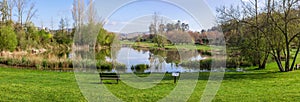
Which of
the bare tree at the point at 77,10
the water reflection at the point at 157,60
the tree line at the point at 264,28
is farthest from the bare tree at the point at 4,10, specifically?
the tree line at the point at 264,28

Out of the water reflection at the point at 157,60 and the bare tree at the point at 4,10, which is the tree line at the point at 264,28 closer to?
the water reflection at the point at 157,60

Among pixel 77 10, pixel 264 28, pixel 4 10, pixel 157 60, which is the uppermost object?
pixel 77 10

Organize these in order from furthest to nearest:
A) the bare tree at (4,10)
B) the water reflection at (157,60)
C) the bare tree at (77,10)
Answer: the bare tree at (77,10), the bare tree at (4,10), the water reflection at (157,60)

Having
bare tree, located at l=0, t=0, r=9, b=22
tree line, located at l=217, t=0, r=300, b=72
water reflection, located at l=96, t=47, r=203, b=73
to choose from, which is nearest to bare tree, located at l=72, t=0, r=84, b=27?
bare tree, located at l=0, t=0, r=9, b=22

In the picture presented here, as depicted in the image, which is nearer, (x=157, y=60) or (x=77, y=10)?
(x=157, y=60)

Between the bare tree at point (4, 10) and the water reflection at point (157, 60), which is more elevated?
the bare tree at point (4, 10)

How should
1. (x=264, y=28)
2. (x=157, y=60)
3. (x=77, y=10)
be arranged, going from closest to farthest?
(x=264, y=28), (x=157, y=60), (x=77, y=10)

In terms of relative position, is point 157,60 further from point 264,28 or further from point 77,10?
point 77,10

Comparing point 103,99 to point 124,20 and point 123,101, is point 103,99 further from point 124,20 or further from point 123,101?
point 124,20

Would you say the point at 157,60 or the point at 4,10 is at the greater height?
the point at 4,10

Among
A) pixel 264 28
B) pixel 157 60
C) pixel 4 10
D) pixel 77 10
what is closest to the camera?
pixel 264 28

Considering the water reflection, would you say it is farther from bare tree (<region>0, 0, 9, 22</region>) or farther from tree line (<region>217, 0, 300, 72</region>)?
bare tree (<region>0, 0, 9, 22</region>)

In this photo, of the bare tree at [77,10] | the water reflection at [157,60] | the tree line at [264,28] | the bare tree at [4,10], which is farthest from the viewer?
the bare tree at [77,10]

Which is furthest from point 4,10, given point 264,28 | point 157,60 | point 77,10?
point 264,28
